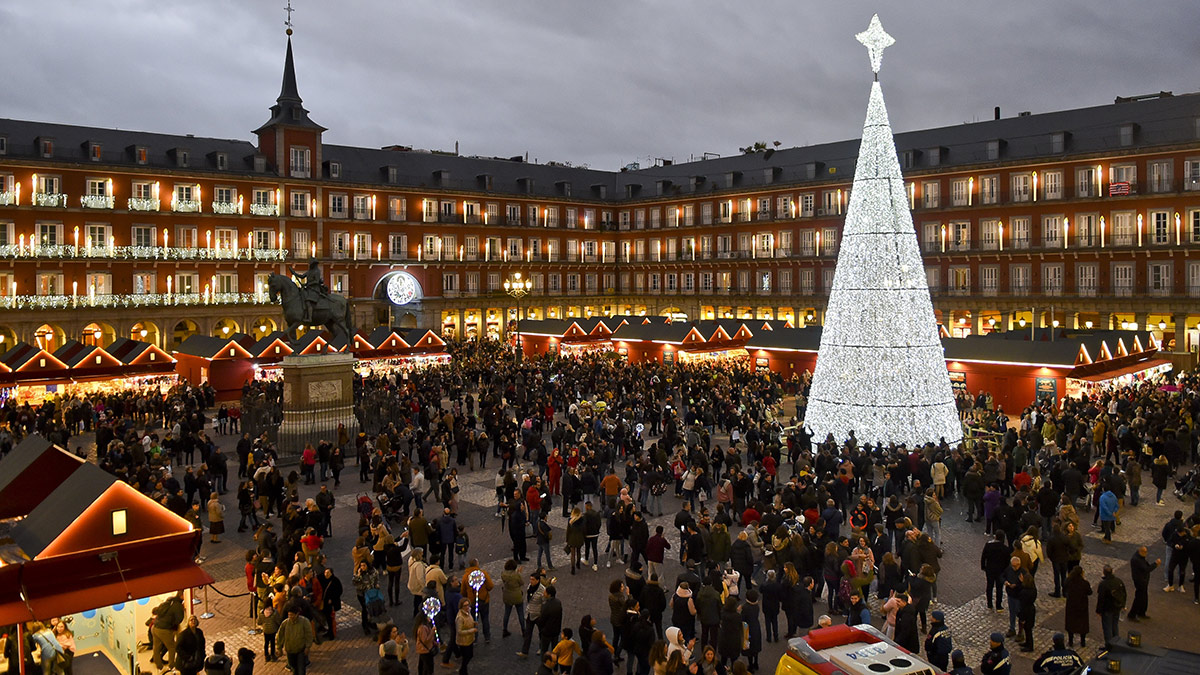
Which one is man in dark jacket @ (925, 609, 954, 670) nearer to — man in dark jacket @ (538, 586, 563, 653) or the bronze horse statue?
man in dark jacket @ (538, 586, 563, 653)

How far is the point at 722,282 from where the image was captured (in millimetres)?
64000

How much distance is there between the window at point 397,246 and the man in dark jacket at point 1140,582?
52.3 meters

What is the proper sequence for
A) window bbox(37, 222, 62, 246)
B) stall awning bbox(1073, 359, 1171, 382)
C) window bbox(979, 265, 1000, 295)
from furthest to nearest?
window bbox(979, 265, 1000, 295)
window bbox(37, 222, 62, 246)
stall awning bbox(1073, 359, 1171, 382)

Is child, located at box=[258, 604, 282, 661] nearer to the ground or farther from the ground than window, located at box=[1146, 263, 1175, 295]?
nearer to the ground

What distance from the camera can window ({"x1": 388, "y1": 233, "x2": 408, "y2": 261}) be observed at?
58.5 m

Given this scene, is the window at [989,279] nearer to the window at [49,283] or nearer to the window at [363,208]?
the window at [363,208]

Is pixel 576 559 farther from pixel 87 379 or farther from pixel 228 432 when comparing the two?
pixel 87 379

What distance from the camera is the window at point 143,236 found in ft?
156

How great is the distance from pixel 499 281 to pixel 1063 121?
38.4 metres

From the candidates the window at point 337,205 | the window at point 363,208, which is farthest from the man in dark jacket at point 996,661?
the window at point 363,208

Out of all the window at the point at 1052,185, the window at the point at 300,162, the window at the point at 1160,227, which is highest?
the window at the point at 300,162

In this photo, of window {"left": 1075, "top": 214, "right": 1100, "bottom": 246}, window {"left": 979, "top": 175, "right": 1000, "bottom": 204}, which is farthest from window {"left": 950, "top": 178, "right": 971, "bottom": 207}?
window {"left": 1075, "top": 214, "right": 1100, "bottom": 246}

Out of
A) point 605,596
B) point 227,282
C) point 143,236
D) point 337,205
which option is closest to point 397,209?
point 337,205

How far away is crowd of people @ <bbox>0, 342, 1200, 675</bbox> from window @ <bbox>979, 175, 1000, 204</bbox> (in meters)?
27.1
